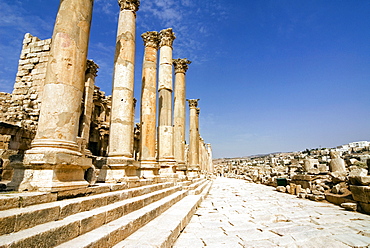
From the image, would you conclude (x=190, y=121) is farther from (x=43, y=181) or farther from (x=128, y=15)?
(x=43, y=181)

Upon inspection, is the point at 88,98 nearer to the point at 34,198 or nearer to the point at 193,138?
the point at 34,198

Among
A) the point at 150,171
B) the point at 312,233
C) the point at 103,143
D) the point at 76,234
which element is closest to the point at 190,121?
the point at 103,143

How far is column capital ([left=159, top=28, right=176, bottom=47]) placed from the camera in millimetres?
12789

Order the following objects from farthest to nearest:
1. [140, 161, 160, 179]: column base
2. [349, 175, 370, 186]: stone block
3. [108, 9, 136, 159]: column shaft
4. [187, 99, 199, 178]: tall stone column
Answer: [187, 99, 199, 178]: tall stone column, [140, 161, 160, 179]: column base, [349, 175, 370, 186]: stone block, [108, 9, 136, 159]: column shaft

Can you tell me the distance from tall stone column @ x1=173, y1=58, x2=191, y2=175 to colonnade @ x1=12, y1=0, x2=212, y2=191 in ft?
0.23

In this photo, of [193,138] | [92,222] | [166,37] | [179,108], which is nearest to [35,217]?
[92,222]

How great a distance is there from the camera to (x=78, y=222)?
9.02ft

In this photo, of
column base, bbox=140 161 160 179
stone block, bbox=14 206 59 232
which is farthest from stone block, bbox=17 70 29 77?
stone block, bbox=14 206 59 232

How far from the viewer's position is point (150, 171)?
384 inches

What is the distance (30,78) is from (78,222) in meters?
14.6

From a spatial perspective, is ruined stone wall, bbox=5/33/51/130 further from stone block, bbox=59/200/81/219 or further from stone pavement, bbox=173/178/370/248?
stone pavement, bbox=173/178/370/248

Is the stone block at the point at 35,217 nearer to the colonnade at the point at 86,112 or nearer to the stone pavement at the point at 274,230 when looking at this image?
the colonnade at the point at 86,112

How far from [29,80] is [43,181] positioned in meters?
13.5

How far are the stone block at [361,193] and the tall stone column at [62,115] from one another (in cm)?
856
